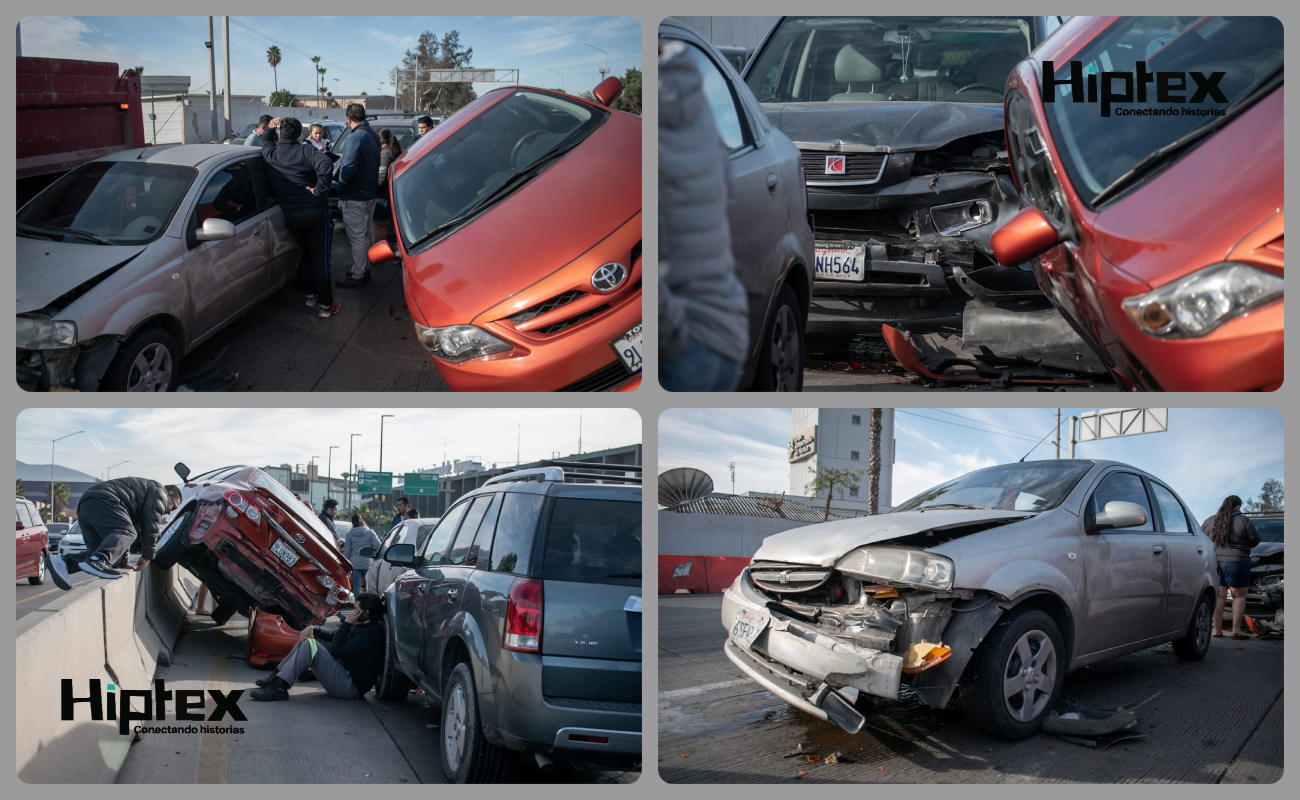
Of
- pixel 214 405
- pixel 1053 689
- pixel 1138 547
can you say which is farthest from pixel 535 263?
pixel 1138 547

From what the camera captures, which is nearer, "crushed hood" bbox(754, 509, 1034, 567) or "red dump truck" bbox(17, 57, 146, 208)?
"crushed hood" bbox(754, 509, 1034, 567)

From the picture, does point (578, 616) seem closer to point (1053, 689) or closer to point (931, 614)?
point (931, 614)

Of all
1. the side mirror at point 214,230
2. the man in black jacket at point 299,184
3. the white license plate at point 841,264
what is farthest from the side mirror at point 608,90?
the man in black jacket at point 299,184

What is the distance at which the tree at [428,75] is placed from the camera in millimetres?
3070

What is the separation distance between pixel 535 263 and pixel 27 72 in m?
2.32

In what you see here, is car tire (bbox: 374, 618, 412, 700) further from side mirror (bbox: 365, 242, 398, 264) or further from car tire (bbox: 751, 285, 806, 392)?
car tire (bbox: 751, 285, 806, 392)

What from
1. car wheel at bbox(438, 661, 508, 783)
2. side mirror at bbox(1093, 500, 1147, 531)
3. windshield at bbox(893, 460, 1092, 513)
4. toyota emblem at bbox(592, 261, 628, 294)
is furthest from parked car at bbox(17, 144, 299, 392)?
side mirror at bbox(1093, 500, 1147, 531)

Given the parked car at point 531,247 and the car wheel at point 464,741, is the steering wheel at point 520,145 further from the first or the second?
the car wheel at point 464,741

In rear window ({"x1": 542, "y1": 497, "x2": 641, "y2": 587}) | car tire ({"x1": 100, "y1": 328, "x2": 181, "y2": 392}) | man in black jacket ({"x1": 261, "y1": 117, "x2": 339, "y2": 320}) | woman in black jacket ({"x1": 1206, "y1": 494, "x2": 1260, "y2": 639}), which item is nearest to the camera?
rear window ({"x1": 542, "y1": 497, "x2": 641, "y2": 587})

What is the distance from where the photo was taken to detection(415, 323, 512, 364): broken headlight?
2.92 metres

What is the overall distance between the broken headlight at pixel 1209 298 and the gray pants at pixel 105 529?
3.83m

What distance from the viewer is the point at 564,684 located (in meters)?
2.49

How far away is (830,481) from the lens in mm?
4602

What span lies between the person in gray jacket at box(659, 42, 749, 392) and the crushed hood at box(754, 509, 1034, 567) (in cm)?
92
